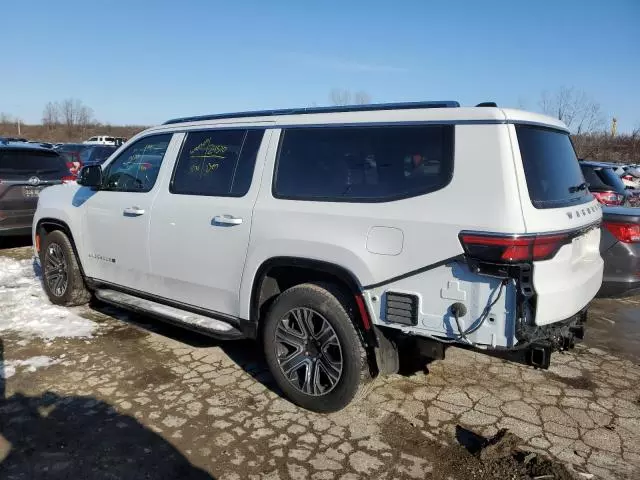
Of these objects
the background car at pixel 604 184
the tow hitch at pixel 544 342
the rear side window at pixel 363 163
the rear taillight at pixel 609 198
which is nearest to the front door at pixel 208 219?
the rear side window at pixel 363 163

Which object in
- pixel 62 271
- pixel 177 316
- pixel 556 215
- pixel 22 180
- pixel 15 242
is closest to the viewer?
pixel 556 215

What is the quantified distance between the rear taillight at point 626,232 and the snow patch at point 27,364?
16.5 feet

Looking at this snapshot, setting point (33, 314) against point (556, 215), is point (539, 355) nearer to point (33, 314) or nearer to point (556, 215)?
point (556, 215)

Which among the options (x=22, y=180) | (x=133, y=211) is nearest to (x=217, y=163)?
(x=133, y=211)

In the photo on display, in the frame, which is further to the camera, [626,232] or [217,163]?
[626,232]

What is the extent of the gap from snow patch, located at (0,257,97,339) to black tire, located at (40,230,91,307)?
0.14 m

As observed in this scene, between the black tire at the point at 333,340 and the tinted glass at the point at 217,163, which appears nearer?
the black tire at the point at 333,340

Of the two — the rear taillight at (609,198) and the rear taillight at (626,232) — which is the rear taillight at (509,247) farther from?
the rear taillight at (609,198)

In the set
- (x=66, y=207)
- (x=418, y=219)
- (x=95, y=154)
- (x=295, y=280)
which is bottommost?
(x=295, y=280)

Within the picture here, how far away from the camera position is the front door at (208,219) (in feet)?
12.4

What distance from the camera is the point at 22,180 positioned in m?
8.38

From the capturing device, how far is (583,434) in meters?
3.30

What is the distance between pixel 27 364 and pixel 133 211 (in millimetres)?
1514

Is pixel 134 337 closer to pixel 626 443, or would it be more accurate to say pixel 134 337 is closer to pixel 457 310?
pixel 457 310
